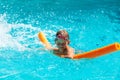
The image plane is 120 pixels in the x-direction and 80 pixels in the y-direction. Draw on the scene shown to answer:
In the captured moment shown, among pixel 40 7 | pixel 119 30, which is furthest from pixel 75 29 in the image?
pixel 40 7

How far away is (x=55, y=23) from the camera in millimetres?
7402

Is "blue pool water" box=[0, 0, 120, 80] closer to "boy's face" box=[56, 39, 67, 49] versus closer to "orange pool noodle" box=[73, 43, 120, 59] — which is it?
"orange pool noodle" box=[73, 43, 120, 59]

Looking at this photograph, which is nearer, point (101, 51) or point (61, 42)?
point (101, 51)

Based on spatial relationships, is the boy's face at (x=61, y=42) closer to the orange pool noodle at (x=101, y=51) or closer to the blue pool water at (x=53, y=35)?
the orange pool noodle at (x=101, y=51)

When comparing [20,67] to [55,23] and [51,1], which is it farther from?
[51,1]

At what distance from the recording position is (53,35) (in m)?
6.73

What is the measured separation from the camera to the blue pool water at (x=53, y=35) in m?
5.38

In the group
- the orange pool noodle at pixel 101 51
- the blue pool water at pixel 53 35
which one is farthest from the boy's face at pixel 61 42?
the blue pool water at pixel 53 35

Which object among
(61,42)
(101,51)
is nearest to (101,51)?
(101,51)

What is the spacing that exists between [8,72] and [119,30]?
290 centimetres

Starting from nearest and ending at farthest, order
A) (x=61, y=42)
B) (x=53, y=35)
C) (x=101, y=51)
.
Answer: (x=101, y=51), (x=61, y=42), (x=53, y=35)

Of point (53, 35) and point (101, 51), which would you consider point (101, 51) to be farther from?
point (53, 35)

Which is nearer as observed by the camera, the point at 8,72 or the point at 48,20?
the point at 8,72

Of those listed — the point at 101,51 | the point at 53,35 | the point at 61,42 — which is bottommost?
the point at 101,51
